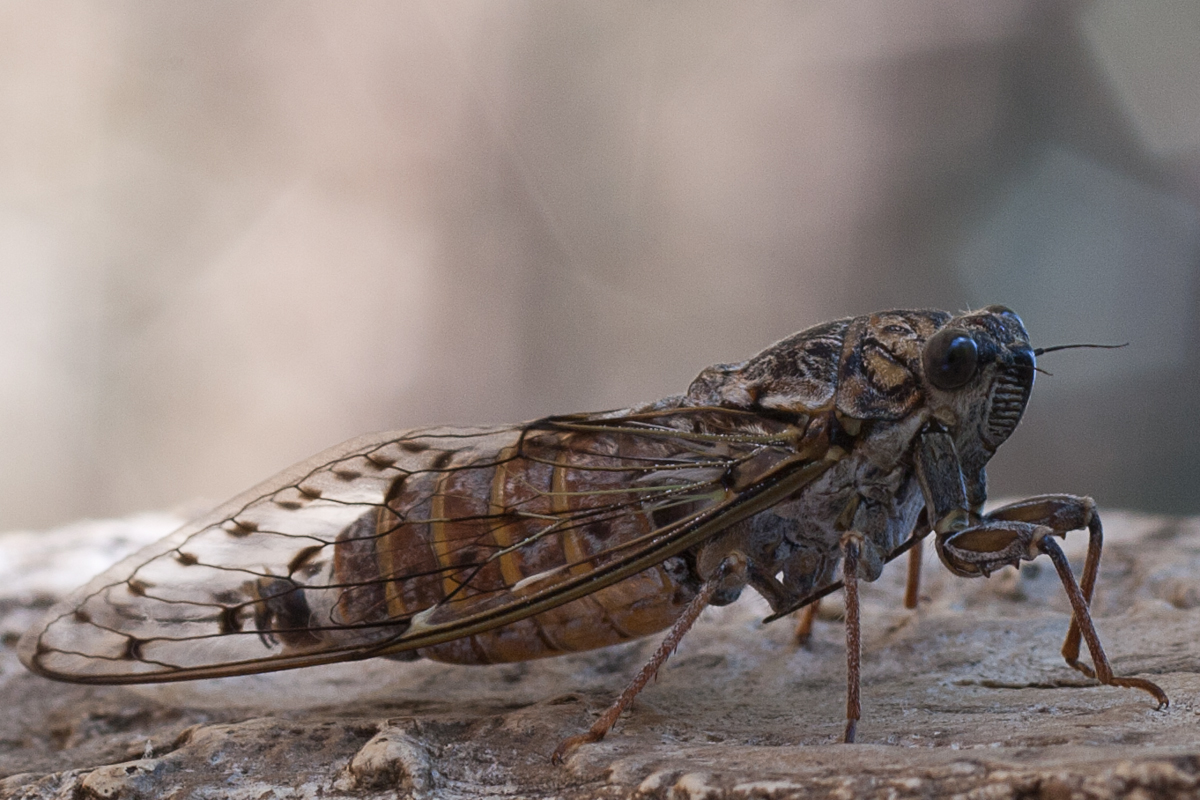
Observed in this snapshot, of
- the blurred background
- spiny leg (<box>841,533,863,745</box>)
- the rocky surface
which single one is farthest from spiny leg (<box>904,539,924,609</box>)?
the blurred background

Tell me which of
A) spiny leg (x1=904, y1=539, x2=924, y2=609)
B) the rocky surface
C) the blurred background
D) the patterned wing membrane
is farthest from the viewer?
the blurred background

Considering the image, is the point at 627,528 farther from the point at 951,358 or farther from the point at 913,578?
the point at 913,578

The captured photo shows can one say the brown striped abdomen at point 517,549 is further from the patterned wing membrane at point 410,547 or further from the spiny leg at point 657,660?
the spiny leg at point 657,660

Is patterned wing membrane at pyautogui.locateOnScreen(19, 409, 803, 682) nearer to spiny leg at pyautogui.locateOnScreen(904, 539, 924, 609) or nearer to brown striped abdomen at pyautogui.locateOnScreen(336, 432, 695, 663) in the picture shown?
brown striped abdomen at pyautogui.locateOnScreen(336, 432, 695, 663)

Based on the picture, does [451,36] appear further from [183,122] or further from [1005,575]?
[1005,575]

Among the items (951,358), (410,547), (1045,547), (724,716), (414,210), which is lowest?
(724,716)

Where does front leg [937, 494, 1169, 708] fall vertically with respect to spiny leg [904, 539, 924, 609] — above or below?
above

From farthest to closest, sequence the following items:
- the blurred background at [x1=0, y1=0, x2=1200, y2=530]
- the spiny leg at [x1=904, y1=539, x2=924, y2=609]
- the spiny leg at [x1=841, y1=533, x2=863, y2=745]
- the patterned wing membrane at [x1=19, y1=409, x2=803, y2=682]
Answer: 1. the blurred background at [x1=0, y1=0, x2=1200, y2=530]
2. the spiny leg at [x1=904, y1=539, x2=924, y2=609]
3. the patterned wing membrane at [x1=19, y1=409, x2=803, y2=682]
4. the spiny leg at [x1=841, y1=533, x2=863, y2=745]

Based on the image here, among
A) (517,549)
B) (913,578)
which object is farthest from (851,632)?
(913,578)
